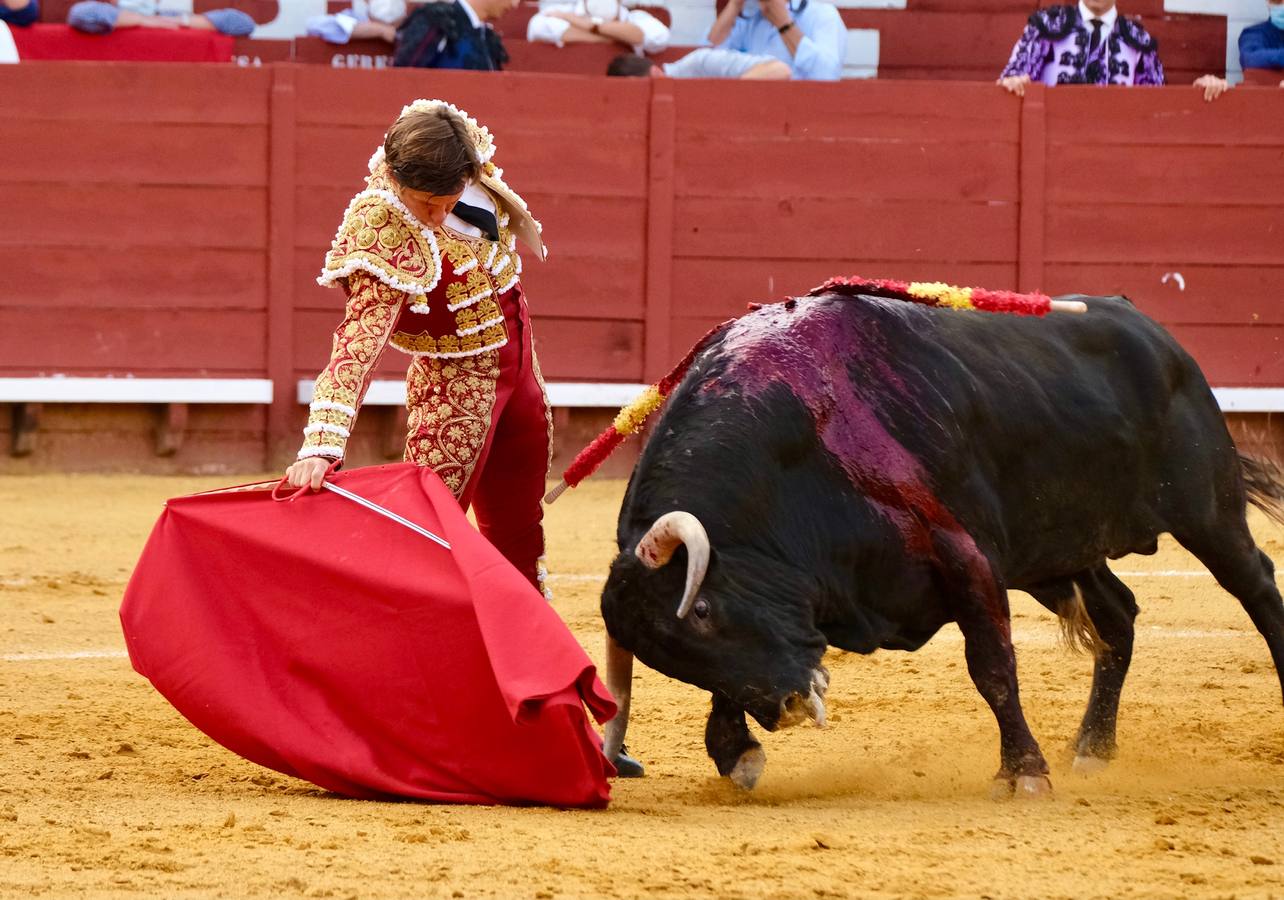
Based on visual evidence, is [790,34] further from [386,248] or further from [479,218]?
[386,248]

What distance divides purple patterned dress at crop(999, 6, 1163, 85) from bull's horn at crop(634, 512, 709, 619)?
5196 millimetres

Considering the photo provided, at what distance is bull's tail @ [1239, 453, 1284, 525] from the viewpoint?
3949 millimetres

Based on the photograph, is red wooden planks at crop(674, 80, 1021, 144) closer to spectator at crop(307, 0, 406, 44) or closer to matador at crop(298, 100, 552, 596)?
spectator at crop(307, 0, 406, 44)

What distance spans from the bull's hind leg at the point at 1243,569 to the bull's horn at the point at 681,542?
1.18 metres

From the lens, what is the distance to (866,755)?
359cm

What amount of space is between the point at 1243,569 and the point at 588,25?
4.95 metres

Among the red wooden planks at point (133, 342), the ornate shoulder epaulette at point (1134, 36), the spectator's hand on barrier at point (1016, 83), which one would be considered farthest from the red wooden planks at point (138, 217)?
the ornate shoulder epaulette at point (1134, 36)

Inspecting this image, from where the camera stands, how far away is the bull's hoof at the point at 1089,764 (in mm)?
3514

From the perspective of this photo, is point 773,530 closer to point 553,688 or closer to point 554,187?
point 553,688

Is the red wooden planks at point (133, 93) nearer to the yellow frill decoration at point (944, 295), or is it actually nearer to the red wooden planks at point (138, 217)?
the red wooden planks at point (138, 217)

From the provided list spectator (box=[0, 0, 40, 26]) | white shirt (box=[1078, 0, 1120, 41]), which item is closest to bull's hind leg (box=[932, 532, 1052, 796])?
white shirt (box=[1078, 0, 1120, 41])

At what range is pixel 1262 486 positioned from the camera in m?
3.95

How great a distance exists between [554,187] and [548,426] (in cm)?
411

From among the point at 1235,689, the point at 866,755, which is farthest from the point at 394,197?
the point at 1235,689
